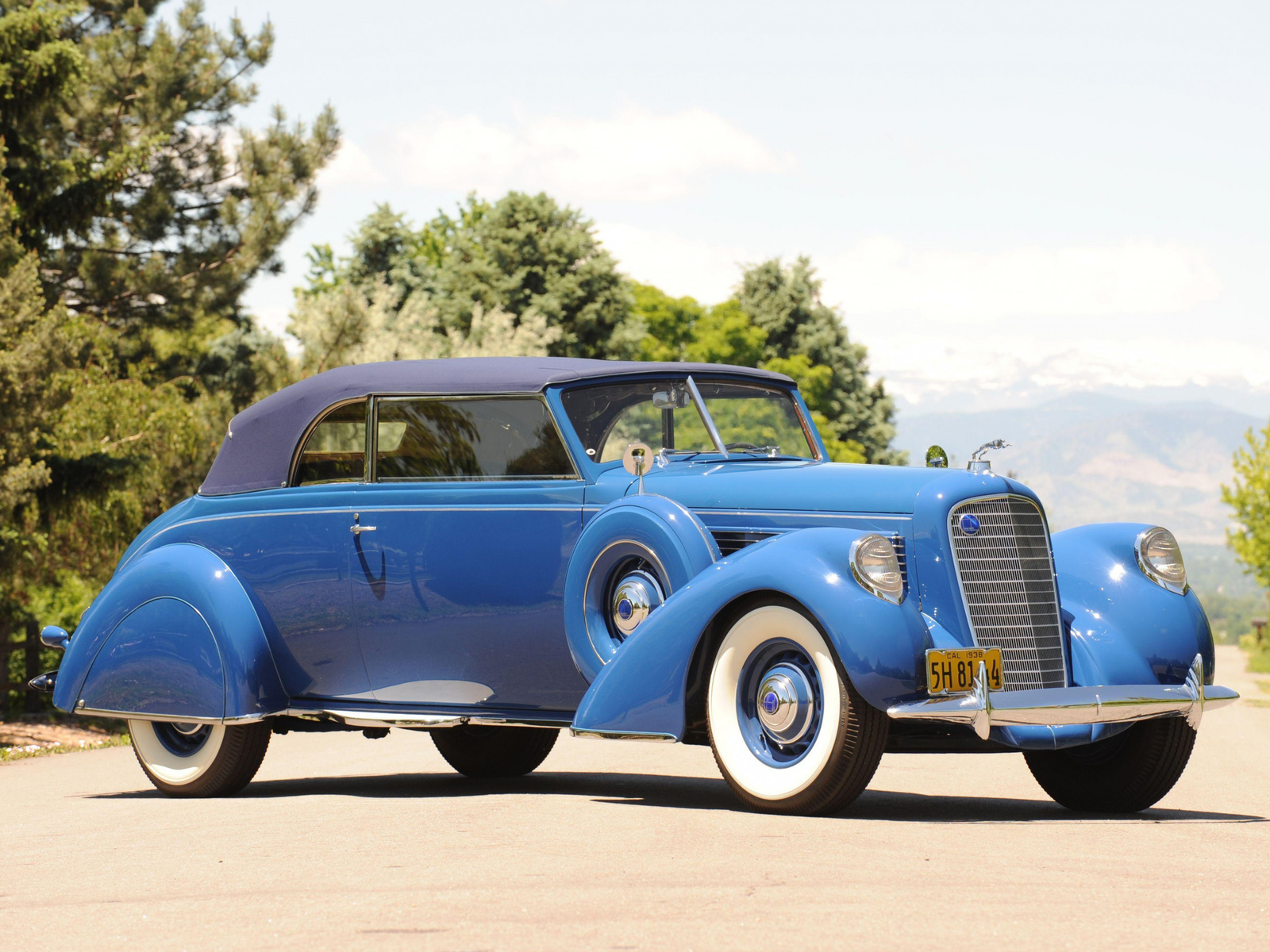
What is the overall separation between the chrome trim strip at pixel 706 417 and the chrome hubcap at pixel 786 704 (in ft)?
6.17

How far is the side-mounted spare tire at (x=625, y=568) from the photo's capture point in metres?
7.41

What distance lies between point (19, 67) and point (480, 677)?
14148mm

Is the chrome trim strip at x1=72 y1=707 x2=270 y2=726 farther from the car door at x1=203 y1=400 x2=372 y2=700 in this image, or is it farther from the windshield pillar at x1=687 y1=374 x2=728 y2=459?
the windshield pillar at x1=687 y1=374 x2=728 y2=459

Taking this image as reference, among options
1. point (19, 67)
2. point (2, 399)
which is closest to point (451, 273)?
point (19, 67)

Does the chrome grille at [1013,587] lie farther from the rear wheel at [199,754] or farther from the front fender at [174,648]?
the rear wheel at [199,754]

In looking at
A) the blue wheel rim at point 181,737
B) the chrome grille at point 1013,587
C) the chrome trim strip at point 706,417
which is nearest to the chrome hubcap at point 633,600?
the chrome trim strip at point 706,417

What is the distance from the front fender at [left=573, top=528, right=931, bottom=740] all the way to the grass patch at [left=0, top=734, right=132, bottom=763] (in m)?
9.15

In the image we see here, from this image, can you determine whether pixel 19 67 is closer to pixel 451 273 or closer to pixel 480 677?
pixel 480 677

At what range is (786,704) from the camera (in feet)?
22.3

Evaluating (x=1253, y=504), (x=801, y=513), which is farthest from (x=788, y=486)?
(x=1253, y=504)

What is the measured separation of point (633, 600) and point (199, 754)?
10.0ft

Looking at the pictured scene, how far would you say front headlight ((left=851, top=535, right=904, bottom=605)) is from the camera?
6.65 metres

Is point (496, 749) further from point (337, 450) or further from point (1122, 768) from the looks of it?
point (1122, 768)

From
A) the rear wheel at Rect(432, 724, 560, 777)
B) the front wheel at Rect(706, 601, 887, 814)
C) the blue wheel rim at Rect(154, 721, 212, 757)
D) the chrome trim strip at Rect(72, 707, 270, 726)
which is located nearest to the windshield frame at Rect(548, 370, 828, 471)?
the front wheel at Rect(706, 601, 887, 814)
